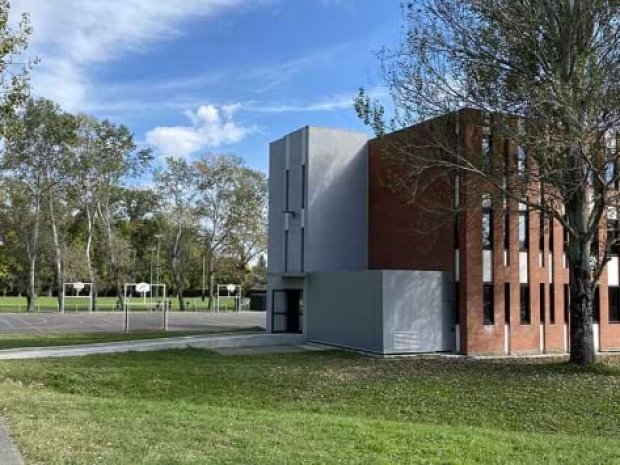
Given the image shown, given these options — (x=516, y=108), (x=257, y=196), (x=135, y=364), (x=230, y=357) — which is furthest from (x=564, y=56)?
(x=257, y=196)

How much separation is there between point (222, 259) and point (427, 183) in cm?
4485

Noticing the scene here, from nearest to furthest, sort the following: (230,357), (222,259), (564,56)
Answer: (564,56) → (230,357) → (222,259)

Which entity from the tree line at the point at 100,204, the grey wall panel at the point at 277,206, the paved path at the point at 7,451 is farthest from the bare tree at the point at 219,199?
the paved path at the point at 7,451

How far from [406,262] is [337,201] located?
4.19m

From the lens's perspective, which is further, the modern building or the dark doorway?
the dark doorway

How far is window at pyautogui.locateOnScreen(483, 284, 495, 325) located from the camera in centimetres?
2391

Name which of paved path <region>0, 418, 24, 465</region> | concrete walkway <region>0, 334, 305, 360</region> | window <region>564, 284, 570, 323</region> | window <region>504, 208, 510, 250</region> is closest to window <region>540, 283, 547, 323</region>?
window <region>564, 284, 570, 323</region>

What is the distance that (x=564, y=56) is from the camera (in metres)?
18.3

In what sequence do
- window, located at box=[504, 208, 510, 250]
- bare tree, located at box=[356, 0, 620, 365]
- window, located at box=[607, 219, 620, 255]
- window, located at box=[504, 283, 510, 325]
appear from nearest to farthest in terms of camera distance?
1. bare tree, located at box=[356, 0, 620, 365]
2. window, located at box=[607, 219, 620, 255]
3. window, located at box=[504, 283, 510, 325]
4. window, located at box=[504, 208, 510, 250]

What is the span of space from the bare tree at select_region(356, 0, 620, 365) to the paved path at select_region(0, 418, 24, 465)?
14083 mm

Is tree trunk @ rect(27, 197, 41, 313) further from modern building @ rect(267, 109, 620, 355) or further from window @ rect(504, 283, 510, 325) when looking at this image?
window @ rect(504, 283, 510, 325)

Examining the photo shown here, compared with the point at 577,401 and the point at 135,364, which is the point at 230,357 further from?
the point at 577,401

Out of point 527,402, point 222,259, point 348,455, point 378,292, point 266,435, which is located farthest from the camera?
point 222,259

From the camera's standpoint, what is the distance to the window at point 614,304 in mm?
26922
